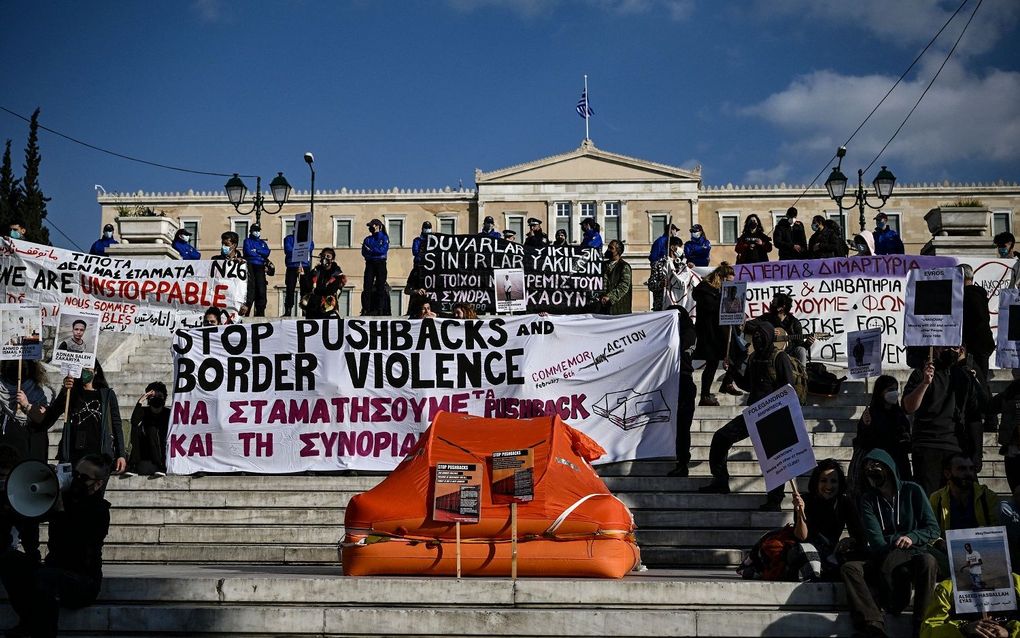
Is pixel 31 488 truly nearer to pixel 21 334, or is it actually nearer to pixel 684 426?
pixel 21 334

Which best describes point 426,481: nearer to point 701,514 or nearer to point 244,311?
point 701,514

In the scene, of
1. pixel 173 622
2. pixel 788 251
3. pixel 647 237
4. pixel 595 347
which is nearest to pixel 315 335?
pixel 595 347

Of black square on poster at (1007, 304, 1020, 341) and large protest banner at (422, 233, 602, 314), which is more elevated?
large protest banner at (422, 233, 602, 314)

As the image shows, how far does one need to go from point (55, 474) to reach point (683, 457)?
20.2 feet

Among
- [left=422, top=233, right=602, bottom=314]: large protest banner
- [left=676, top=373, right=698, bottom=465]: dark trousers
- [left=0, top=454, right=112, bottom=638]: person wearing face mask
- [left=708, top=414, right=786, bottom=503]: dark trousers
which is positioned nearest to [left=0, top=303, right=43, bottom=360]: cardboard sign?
[left=0, top=454, right=112, bottom=638]: person wearing face mask

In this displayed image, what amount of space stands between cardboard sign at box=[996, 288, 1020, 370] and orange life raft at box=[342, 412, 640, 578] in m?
5.40

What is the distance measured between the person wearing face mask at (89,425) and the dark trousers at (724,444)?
19.1 ft

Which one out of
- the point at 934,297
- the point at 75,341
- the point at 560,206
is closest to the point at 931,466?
the point at 934,297

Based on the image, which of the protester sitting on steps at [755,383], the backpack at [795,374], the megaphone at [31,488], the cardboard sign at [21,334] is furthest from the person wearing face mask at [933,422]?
the cardboard sign at [21,334]

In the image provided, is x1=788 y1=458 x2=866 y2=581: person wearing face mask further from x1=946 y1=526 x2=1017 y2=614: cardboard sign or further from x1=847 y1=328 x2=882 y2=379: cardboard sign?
x1=847 y1=328 x2=882 y2=379: cardboard sign

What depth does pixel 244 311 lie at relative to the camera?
19.2 metres

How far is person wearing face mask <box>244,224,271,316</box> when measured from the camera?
19969 millimetres

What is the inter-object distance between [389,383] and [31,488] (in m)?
5.01

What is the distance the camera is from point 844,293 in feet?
53.7
